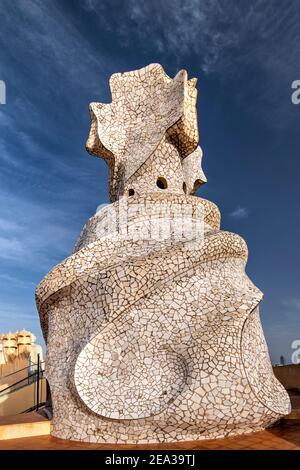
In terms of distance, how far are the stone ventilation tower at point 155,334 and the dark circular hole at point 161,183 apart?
72 cm

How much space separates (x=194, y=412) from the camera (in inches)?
182

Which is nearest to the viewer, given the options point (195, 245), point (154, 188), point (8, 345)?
point (195, 245)

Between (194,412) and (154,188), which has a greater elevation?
(154,188)

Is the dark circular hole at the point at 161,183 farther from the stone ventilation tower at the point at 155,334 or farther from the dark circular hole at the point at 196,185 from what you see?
the dark circular hole at the point at 196,185

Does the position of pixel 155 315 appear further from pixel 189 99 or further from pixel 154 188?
pixel 189 99

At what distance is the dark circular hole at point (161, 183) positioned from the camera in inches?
300

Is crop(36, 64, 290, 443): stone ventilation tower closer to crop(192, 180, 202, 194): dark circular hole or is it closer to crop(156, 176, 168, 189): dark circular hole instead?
crop(156, 176, 168, 189): dark circular hole

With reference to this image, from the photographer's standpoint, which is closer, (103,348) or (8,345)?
(103,348)

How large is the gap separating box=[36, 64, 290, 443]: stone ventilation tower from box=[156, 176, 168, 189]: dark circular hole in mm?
723

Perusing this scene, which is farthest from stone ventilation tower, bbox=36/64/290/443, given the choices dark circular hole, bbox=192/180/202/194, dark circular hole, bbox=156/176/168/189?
dark circular hole, bbox=192/180/202/194

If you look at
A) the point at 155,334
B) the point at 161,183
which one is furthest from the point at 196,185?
the point at 155,334
